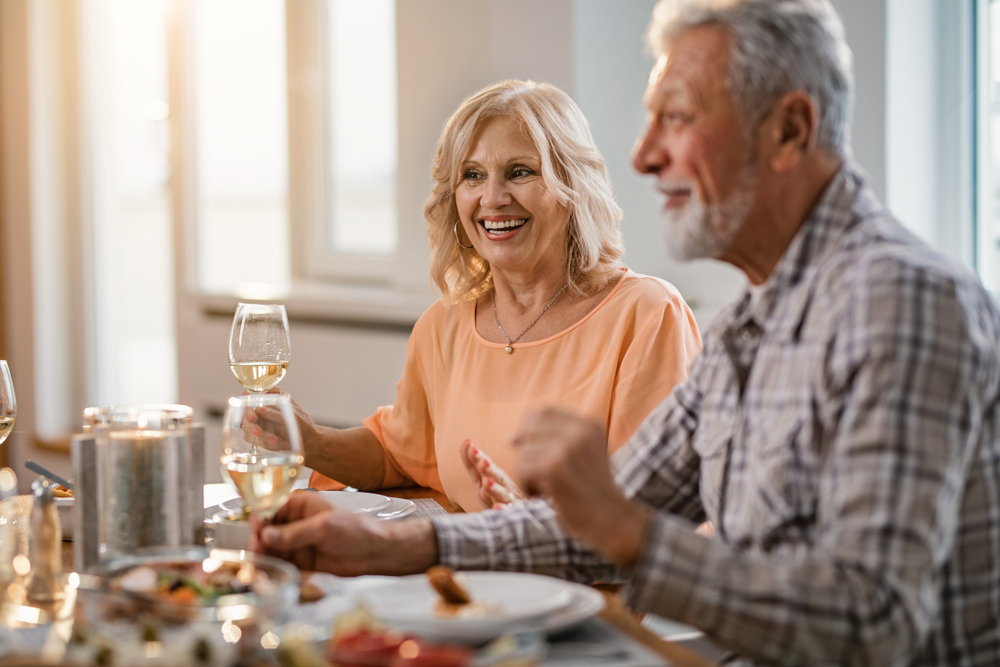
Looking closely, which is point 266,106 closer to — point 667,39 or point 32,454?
point 32,454

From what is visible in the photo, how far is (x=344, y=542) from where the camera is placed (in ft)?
3.61

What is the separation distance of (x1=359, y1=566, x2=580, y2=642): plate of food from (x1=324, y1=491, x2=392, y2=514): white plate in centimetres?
40

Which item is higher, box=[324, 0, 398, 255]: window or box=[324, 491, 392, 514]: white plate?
box=[324, 0, 398, 255]: window

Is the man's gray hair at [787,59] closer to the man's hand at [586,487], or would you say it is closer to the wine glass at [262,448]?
the man's hand at [586,487]

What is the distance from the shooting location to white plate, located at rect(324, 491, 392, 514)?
1367 mm

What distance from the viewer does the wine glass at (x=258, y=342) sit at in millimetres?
1688

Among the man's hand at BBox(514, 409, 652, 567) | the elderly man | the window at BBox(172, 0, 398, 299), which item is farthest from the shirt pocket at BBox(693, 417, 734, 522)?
the window at BBox(172, 0, 398, 299)

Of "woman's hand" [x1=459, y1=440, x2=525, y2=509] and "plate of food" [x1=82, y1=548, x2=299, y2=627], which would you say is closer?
"plate of food" [x1=82, y1=548, x2=299, y2=627]

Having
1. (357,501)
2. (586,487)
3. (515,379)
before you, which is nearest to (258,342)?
(357,501)

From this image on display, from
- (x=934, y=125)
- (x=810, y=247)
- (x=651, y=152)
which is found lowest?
(x=810, y=247)

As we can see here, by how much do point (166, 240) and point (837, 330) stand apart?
4.36 metres

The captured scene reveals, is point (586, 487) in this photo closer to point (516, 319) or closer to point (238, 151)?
point (516, 319)

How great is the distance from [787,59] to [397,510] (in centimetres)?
76

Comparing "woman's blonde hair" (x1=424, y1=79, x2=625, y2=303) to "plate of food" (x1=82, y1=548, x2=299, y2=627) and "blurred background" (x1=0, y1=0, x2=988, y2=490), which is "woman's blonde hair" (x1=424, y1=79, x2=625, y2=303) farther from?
"plate of food" (x1=82, y1=548, x2=299, y2=627)
